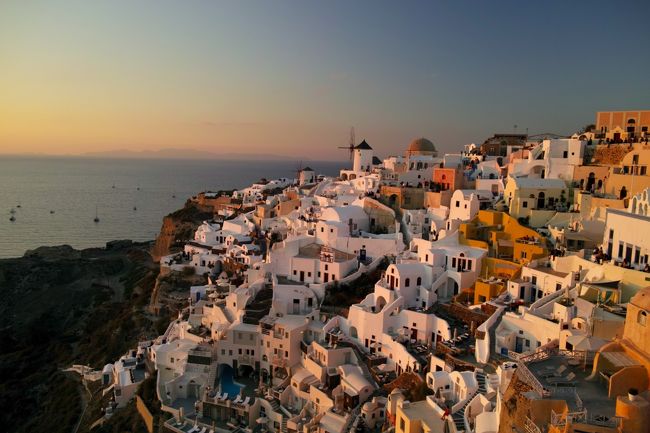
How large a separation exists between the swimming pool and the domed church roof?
25.2 meters

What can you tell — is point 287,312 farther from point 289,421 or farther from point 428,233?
point 428,233

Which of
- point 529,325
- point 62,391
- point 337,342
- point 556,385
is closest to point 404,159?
point 337,342

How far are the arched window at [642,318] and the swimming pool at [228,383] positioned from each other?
15.6 meters

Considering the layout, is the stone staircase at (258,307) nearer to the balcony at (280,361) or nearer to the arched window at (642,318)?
the balcony at (280,361)

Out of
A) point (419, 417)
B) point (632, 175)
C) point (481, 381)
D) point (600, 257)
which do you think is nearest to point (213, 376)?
point (419, 417)

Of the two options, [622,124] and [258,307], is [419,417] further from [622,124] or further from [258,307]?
[622,124]

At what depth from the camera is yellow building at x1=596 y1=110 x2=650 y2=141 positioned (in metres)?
27.6

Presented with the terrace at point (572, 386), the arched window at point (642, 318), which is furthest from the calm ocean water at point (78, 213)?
the arched window at point (642, 318)

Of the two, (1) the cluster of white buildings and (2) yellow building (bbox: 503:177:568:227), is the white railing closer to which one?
(1) the cluster of white buildings

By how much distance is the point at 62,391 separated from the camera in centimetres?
3047

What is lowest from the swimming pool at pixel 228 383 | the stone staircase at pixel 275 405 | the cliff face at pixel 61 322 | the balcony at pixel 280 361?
the cliff face at pixel 61 322

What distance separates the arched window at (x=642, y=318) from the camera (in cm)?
937

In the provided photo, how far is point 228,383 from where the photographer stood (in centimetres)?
2241

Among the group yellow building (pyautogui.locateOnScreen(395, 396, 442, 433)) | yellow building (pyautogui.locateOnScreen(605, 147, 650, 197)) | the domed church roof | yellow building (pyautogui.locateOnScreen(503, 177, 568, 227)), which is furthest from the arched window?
the domed church roof
